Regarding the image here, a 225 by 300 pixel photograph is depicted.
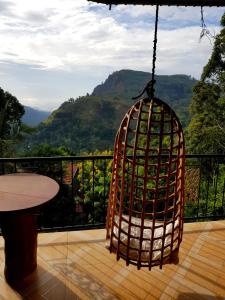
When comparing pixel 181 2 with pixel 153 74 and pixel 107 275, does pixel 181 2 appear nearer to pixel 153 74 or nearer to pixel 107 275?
pixel 153 74

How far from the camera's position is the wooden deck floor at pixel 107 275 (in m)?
2.35

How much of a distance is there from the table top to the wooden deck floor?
0.81m

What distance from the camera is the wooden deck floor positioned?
2352mm

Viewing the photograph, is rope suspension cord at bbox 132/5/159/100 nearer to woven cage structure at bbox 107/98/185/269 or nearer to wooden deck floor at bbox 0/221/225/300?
woven cage structure at bbox 107/98/185/269

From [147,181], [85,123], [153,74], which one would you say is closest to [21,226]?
[147,181]

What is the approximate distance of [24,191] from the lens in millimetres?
2340

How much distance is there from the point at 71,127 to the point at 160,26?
4273 centimetres

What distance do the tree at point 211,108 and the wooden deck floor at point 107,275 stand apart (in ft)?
40.0

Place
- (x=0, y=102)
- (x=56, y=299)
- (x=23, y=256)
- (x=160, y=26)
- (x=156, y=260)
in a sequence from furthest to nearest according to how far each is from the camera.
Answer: (x=0, y=102) → (x=23, y=256) → (x=56, y=299) → (x=156, y=260) → (x=160, y=26)

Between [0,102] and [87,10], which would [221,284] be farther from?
[0,102]

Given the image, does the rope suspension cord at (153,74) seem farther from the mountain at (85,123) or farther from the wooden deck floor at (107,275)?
the mountain at (85,123)

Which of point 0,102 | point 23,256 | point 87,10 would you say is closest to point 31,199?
point 23,256

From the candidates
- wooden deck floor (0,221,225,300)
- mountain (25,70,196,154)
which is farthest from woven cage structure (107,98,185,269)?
mountain (25,70,196,154)

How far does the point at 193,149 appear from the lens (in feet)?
50.5
